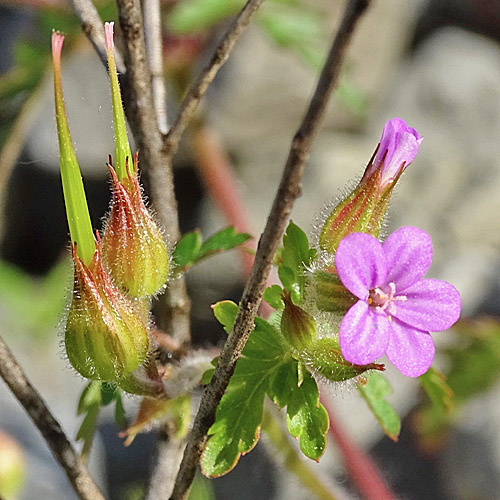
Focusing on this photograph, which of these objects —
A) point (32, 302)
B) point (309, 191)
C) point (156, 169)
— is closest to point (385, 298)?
point (156, 169)

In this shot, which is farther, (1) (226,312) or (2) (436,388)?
(2) (436,388)

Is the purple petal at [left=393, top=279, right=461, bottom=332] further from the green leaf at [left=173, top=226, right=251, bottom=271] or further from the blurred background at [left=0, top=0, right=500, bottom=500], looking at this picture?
the blurred background at [left=0, top=0, right=500, bottom=500]

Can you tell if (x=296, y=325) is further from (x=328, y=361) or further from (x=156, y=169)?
(x=156, y=169)

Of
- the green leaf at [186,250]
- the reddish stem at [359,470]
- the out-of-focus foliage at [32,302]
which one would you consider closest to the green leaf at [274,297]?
the green leaf at [186,250]

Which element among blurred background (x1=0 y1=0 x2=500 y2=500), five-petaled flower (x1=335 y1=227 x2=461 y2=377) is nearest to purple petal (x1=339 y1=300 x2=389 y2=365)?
five-petaled flower (x1=335 y1=227 x2=461 y2=377)

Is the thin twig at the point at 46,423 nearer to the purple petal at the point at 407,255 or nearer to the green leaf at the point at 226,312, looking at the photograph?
the green leaf at the point at 226,312

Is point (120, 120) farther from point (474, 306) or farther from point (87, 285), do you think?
point (474, 306)
